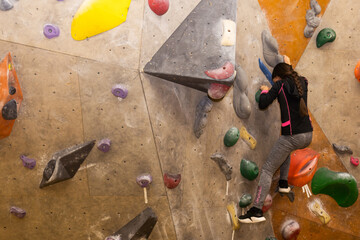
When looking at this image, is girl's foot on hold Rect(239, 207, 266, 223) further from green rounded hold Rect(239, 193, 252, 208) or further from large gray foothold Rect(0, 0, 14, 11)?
large gray foothold Rect(0, 0, 14, 11)

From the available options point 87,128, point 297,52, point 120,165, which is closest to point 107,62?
point 87,128

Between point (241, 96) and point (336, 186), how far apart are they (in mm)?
1594

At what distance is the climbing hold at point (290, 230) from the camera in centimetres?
422

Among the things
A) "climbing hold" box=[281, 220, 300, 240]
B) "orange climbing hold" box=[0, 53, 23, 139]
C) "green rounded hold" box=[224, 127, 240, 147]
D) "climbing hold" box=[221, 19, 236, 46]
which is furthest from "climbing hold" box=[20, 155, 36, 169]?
"climbing hold" box=[281, 220, 300, 240]

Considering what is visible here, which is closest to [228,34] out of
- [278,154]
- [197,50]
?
[197,50]

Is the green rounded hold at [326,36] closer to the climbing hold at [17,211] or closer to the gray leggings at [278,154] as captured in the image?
the gray leggings at [278,154]

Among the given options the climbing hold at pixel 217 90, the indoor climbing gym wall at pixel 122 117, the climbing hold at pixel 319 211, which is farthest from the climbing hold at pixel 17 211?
the climbing hold at pixel 319 211

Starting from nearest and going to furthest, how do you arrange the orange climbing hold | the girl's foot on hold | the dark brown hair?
the orange climbing hold < the dark brown hair < the girl's foot on hold

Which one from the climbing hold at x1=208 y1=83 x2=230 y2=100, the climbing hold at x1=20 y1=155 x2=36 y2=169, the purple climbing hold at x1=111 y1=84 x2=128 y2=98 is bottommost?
the climbing hold at x1=20 y1=155 x2=36 y2=169

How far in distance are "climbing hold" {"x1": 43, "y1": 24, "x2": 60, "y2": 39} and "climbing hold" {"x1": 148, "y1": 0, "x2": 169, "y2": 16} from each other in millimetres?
774

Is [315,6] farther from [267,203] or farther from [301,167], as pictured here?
[267,203]

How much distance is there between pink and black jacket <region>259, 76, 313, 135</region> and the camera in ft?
10.8

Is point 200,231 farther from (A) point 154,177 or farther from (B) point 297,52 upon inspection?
(B) point 297,52

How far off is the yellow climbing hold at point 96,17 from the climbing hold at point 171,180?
4.31ft
